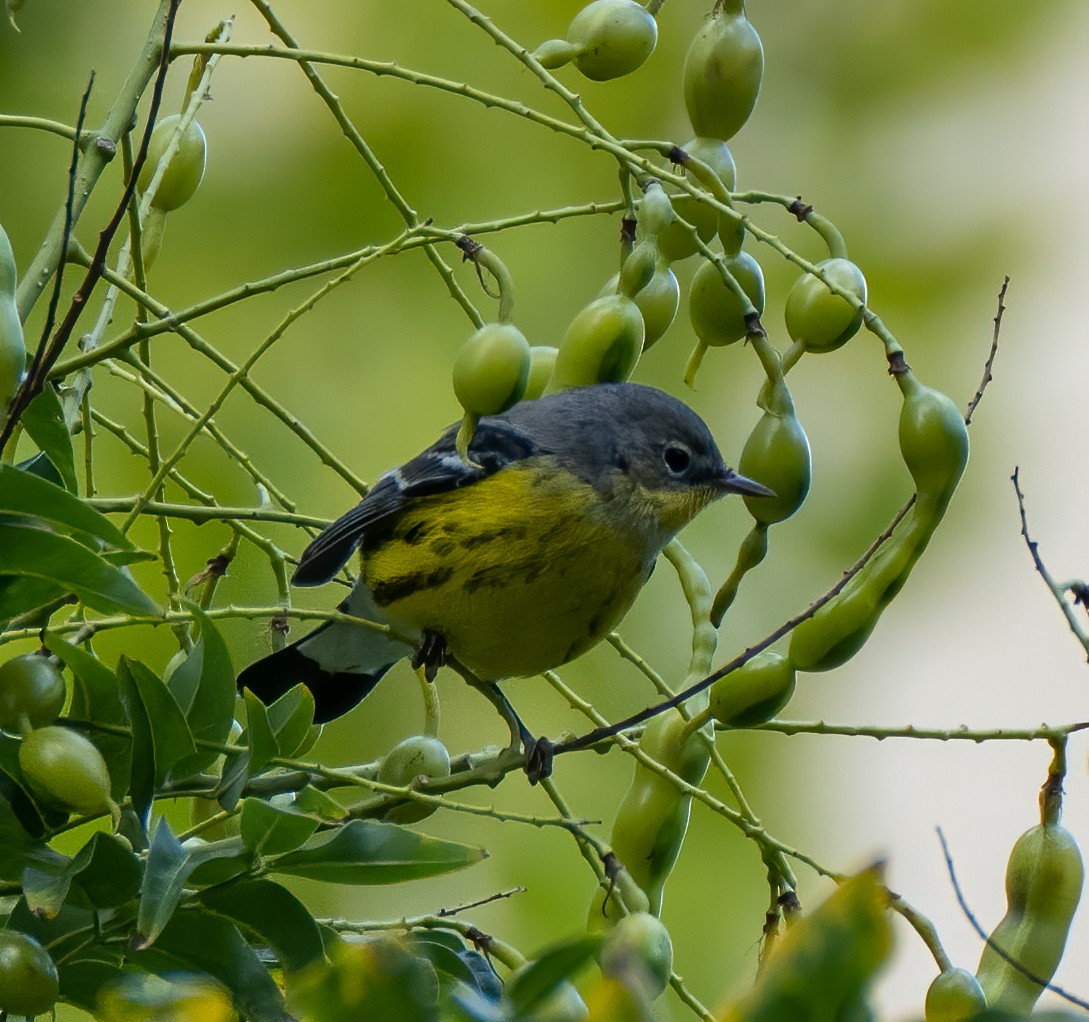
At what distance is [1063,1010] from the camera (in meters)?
0.59

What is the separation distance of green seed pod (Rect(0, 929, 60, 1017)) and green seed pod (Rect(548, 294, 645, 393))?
2.67ft

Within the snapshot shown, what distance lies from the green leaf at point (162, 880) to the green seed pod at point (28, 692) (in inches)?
7.0

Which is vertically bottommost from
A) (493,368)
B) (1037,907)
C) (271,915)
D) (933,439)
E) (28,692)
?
(271,915)

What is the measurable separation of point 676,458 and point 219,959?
1421mm

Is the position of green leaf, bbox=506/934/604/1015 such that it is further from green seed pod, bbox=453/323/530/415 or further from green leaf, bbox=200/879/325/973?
green seed pod, bbox=453/323/530/415

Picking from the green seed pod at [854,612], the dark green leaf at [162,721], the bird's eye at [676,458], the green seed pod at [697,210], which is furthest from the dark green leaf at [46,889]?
the bird's eye at [676,458]

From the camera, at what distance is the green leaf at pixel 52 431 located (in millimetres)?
1431

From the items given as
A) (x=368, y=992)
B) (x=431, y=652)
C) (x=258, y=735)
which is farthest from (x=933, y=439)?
(x=368, y=992)

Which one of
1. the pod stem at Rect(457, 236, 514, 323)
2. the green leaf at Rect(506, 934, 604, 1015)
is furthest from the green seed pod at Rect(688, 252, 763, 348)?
the green leaf at Rect(506, 934, 604, 1015)

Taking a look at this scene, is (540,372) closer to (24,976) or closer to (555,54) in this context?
(555,54)

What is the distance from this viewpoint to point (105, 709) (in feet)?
4.66

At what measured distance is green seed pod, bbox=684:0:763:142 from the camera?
1.81 metres

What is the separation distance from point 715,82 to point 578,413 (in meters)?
0.86

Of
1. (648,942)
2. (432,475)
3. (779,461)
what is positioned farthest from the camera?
(432,475)
